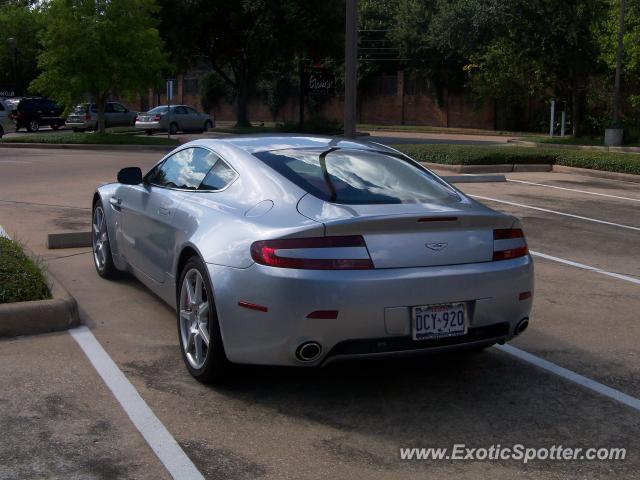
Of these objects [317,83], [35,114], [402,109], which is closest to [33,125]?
[35,114]

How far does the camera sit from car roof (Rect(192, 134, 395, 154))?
5.73 meters

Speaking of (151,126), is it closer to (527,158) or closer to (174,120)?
(174,120)

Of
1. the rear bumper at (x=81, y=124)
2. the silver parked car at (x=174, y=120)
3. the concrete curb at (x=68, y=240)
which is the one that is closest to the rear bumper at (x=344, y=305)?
the concrete curb at (x=68, y=240)

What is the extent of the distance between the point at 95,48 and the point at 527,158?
48.1ft

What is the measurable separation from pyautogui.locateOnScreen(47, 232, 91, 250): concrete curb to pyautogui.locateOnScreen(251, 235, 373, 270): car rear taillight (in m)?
5.32

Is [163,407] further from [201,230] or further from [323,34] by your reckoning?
[323,34]

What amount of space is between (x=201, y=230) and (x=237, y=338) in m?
0.83

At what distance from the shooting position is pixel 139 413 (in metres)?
4.55

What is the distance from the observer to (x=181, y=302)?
210 inches

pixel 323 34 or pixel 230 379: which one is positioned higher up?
pixel 323 34

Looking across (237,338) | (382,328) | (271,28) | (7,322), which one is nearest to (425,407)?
(382,328)

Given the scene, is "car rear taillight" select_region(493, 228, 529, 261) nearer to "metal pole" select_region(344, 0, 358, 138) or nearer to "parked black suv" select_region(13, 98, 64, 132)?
"metal pole" select_region(344, 0, 358, 138)

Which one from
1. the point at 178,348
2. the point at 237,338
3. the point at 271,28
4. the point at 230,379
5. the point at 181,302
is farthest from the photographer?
the point at 271,28

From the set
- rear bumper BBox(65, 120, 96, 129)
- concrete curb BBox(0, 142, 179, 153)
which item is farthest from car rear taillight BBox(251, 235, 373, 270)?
rear bumper BBox(65, 120, 96, 129)
